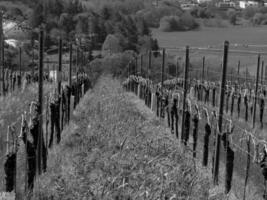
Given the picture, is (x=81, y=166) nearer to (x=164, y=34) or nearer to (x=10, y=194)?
(x=10, y=194)

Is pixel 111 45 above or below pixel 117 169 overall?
below

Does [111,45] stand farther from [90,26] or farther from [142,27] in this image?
[142,27]

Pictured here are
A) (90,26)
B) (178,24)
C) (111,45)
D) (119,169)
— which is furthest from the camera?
(178,24)

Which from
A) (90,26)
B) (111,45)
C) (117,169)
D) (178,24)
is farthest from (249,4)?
(117,169)

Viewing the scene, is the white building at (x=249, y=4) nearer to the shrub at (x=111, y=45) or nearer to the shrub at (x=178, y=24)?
the shrub at (x=178, y=24)

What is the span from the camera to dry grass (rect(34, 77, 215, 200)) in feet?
20.0

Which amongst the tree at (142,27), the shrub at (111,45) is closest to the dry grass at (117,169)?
the shrub at (111,45)

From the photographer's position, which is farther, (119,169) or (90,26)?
(90,26)

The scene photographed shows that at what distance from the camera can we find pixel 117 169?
23.2ft

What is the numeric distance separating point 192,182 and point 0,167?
8.66 feet

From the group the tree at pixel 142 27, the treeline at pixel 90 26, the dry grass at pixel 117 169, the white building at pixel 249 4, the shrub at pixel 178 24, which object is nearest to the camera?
the dry grass at pixel 117 169

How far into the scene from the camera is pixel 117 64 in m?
48.1

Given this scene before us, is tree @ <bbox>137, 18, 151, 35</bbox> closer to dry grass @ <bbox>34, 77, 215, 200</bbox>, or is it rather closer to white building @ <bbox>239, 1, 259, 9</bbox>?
white building @ <bbox>239, 1, 259, 9</bbox>

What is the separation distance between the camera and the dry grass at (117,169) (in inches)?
241
